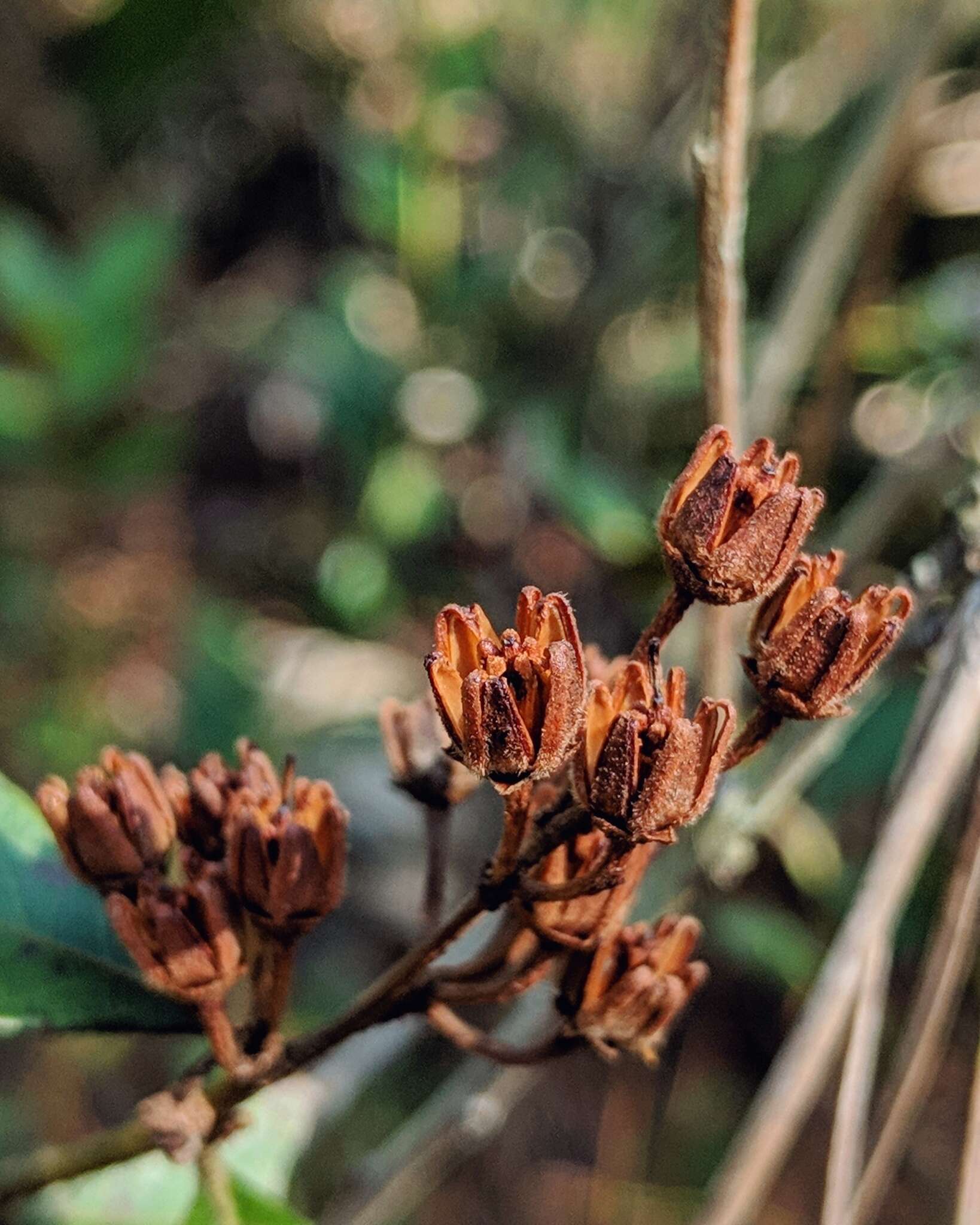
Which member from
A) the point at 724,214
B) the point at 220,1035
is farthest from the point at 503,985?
the point at 724,214

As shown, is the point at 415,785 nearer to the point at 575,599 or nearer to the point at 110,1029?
the point at 110,1029

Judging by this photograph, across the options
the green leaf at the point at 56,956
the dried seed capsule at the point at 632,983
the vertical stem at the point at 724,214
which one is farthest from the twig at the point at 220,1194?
the vertical stem at the point at 724,214

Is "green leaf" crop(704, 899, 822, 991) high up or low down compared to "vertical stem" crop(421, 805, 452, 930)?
down

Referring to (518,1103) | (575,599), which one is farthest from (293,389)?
(518,1103)

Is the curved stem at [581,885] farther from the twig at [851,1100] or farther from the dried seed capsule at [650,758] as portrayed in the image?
the twig at [851,1100]

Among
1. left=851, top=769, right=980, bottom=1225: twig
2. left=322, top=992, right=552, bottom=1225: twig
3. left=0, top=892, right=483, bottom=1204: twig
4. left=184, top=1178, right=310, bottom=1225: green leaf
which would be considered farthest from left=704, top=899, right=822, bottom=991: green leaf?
left=0, top=892, right=483, bottom=1204: twig

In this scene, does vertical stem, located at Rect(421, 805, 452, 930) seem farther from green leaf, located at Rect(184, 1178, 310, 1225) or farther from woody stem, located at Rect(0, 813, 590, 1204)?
green leaf, located at Rect(184, 1178, 310, 1225)
